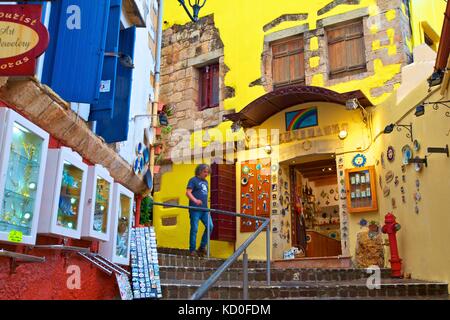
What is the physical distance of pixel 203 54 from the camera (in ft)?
39.2

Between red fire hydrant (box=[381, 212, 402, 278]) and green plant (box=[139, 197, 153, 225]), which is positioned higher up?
green plant (box=[139, 197, 153, 225])

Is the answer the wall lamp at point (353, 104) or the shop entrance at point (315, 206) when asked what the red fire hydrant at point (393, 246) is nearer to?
the wall lamp at point (353, 104)

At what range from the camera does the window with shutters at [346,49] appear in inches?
384

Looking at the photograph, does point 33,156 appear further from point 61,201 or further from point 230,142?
point 230,142

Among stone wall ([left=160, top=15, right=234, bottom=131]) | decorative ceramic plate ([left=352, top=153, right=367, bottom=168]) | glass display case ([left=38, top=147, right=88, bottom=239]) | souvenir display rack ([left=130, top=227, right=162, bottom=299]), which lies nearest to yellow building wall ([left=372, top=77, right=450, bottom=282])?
decorative ceramic plate ([left=352, top=153, right=367, bottom=168])

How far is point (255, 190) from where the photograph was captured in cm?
1008

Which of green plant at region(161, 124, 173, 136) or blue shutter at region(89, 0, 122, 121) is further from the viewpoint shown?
green plant at region(161, 124, 173, 136)

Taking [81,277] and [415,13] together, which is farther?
[415,13]

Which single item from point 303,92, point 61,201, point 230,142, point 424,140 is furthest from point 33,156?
point 230,142

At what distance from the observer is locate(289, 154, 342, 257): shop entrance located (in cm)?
1020

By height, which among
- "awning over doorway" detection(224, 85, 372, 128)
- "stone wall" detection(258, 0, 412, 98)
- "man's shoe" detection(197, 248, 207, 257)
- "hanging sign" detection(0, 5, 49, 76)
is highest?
"stone wall" detection(258, 0, 412, 98)

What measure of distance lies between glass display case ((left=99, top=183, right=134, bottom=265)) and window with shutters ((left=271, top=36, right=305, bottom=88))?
19.8 feet

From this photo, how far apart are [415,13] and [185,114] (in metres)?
5.65

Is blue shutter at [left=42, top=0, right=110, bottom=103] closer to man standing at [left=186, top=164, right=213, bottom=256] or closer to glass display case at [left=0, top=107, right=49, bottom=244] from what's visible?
glass display case at [left=0, top=107, right=49, bottom=244]
